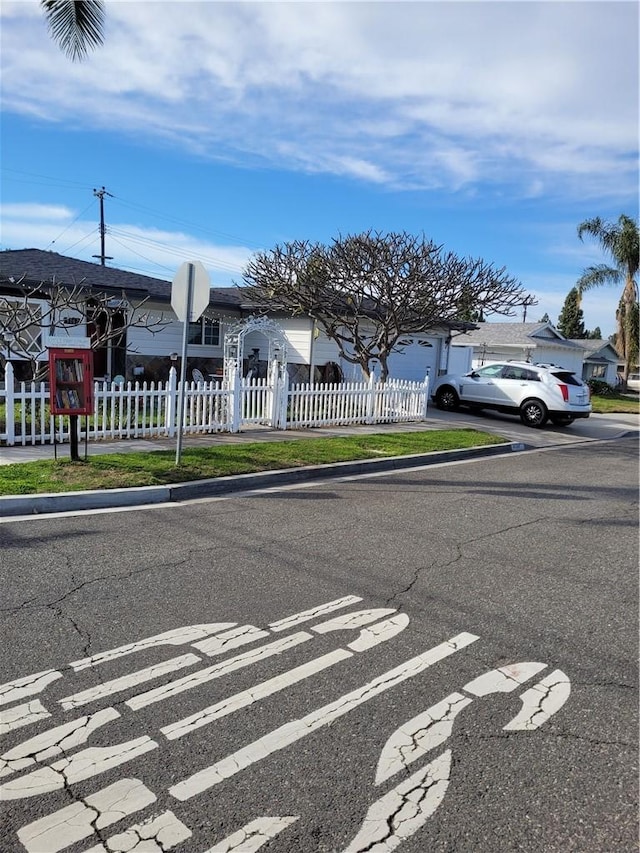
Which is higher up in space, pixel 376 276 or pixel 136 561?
pixel 376 276

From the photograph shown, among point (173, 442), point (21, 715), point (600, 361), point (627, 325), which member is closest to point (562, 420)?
point (173, 442)

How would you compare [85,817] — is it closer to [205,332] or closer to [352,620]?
[352,620]

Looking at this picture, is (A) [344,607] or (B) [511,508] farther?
(B) [511,508]

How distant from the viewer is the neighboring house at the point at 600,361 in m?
43.4

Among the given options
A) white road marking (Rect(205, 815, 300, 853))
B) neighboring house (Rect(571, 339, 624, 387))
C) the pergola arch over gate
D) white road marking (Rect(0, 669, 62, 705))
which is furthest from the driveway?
neighboring house (Rect(571, 339, 624, 387))

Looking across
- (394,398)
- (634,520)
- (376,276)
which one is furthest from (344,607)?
(376,276)

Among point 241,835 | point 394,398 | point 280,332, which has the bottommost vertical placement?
point 241,835

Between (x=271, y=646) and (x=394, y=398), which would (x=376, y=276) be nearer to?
(x=394, y=398)

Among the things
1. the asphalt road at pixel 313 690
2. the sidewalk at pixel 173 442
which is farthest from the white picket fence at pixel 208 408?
the asphalt road at pixel 313 690

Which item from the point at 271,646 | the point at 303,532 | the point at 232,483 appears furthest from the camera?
the point at 232,483

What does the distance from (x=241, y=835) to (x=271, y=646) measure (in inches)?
55.9

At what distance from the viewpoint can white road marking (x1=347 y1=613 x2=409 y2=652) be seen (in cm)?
368

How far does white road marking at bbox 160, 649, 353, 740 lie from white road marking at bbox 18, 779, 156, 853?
355 mm

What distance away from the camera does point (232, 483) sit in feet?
25.7
